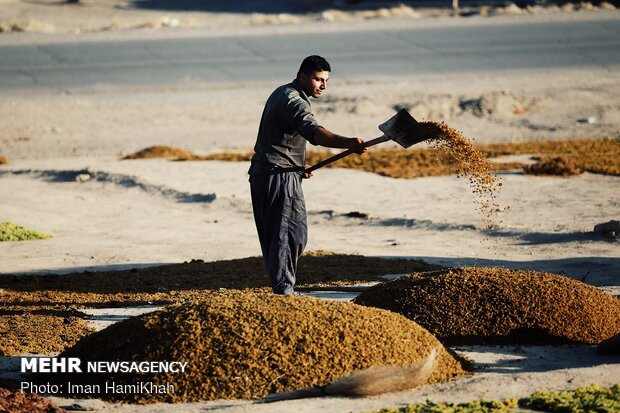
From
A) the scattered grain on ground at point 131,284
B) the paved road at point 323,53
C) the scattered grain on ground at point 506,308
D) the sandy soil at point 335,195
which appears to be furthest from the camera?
the paved road at point 323,53

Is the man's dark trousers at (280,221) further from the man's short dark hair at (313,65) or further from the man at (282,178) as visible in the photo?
the man's short dark hair at (313,65)

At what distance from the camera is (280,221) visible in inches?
283

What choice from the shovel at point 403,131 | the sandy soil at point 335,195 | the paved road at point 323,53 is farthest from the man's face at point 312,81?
the paved road at point 323,53

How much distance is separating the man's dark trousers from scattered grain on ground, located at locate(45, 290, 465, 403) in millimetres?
798

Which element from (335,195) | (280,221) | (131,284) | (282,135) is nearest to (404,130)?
(282,135)

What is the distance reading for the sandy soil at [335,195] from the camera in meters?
8.79

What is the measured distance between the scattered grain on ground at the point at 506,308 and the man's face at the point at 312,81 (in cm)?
139

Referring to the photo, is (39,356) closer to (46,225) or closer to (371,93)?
(46,225)

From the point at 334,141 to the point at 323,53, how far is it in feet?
69.0

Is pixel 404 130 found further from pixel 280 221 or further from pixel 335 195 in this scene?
pixel 335 195

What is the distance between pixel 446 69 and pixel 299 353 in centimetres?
2080

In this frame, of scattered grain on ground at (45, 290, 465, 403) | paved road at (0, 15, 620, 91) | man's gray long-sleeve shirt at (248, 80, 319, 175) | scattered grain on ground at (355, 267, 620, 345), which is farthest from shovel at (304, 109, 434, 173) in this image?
paved road at (0, 15, 620, 91)

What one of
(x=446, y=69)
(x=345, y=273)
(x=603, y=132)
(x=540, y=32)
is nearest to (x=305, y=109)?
(x=345, y=273)

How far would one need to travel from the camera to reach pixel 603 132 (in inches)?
789
